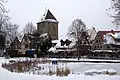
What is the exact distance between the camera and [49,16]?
113m

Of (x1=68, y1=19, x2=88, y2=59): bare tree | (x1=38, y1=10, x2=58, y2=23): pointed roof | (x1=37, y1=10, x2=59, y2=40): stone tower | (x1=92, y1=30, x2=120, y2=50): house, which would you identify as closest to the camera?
(x1=68, y1=19, x2=88, y2=59): bare tree

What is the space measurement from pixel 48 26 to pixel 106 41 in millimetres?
30854

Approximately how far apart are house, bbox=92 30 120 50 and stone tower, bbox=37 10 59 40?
21748mm

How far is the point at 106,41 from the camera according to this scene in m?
86.6

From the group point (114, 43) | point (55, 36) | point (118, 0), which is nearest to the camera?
point (118, 0)

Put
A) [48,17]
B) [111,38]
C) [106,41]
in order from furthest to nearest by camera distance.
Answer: [48,17] → [106,41] → [111,38]

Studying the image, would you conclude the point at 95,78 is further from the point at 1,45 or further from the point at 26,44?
the point at 26,44

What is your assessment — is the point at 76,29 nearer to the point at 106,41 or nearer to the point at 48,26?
the point at 106,41

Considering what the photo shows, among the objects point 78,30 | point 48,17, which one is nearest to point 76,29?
point 78,30

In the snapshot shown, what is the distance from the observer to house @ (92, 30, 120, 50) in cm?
8338

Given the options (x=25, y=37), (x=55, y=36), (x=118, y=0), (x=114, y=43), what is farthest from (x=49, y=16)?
(x=118, y=0)

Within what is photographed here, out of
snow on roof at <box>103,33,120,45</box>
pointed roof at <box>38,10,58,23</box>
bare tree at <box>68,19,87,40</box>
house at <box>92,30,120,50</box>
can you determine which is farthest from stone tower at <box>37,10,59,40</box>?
snow on roof at <box>103,33,120,45</box>

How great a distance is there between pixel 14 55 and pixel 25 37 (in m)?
28.2

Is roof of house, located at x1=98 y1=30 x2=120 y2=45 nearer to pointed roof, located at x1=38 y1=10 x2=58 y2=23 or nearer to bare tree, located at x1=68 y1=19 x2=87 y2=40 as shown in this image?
bare tree, located at x1=68 y1=19 x2=87 y2=40
